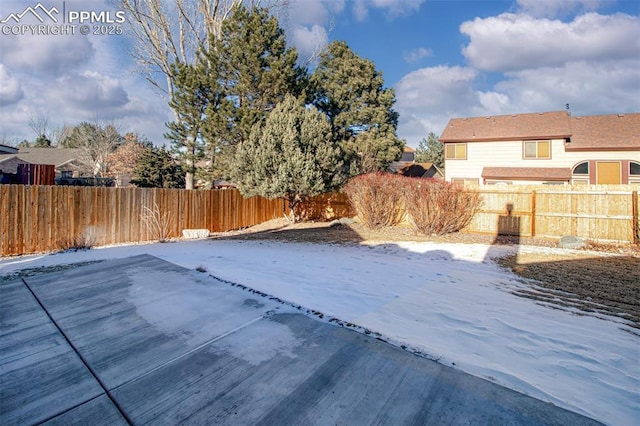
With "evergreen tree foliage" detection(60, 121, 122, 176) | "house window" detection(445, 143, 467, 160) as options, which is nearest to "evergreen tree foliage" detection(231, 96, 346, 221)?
"house window" detection(445, 143, 467, 160)

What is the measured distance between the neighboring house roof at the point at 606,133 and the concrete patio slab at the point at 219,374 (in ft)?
65.1

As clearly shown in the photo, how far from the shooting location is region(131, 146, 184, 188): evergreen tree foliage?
59.4ft

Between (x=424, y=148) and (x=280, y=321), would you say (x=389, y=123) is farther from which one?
(x=424, y=148)

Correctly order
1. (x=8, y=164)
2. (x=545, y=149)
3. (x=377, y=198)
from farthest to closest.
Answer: (x=8, y=164) → (x=545, y=149) → (x=377, y=198)

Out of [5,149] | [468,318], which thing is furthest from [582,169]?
[5,149]

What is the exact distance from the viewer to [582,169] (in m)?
16.9

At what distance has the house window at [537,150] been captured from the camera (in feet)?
57.8

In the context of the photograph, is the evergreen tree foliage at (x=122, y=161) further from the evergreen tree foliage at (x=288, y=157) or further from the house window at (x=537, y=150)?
the house window at (x=537, y=150)

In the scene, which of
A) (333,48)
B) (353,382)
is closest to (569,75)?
(333,48)

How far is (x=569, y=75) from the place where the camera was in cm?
1755

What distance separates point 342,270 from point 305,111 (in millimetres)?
8447

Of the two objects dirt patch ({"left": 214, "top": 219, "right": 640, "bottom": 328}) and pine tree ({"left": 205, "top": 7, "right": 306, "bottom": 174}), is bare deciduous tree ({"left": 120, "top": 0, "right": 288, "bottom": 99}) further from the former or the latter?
dirt patch ({"left": 214, "top": 219, "right": 640, "bottom": 328})

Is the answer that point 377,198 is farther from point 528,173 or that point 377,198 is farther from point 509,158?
point 509,158

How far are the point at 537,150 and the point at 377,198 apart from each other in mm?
12468
